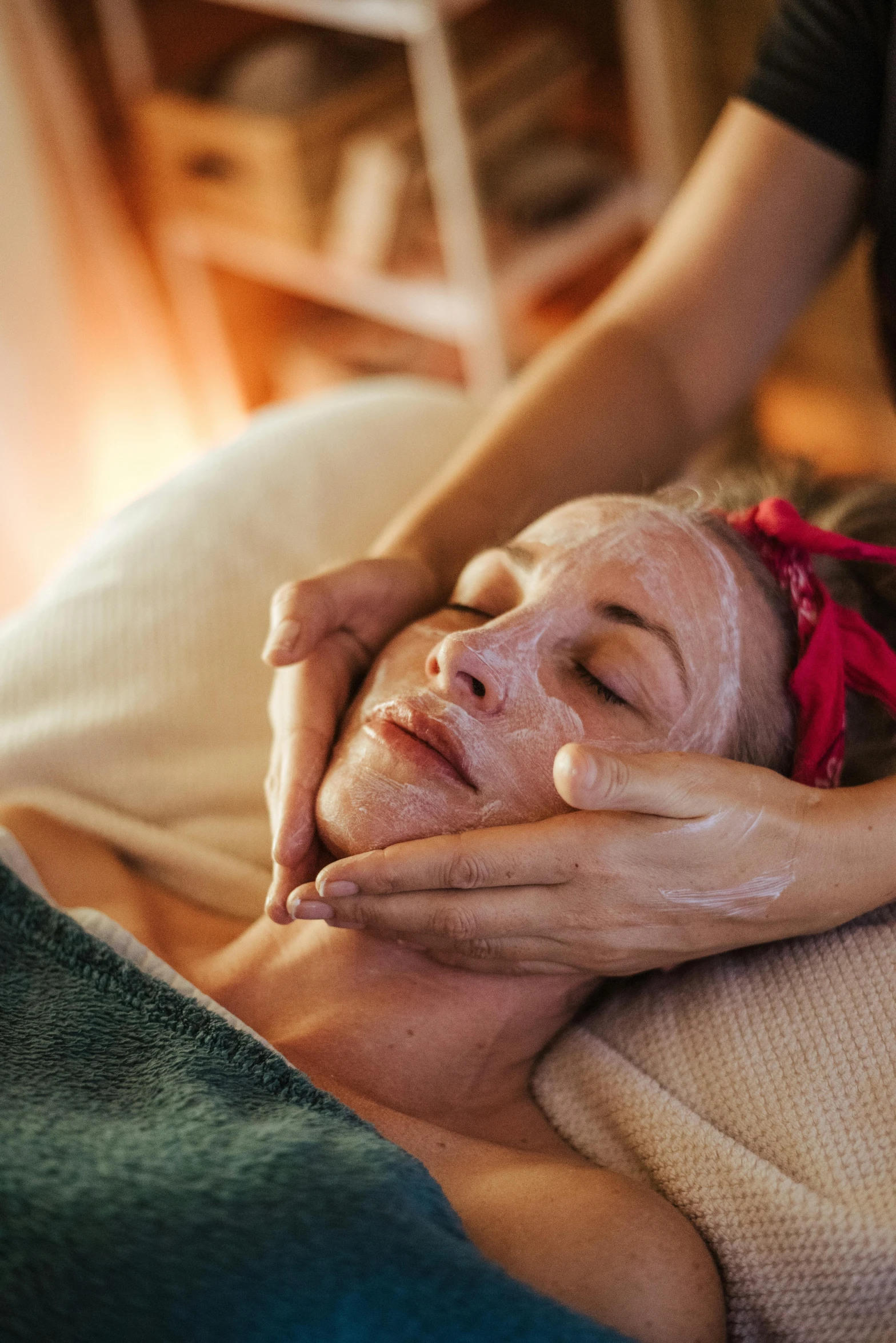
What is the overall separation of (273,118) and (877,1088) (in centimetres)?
185

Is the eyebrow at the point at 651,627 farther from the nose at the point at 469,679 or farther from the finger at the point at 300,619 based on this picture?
the finger at the point at 300,619

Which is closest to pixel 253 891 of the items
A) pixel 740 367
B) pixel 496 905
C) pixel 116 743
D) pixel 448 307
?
pixel 116 743

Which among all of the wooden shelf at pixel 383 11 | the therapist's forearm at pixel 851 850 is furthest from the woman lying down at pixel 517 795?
the wooden shelf at pixel 383 11

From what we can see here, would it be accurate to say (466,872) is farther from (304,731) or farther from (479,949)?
(304,731)

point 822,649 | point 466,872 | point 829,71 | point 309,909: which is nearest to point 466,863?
point 466,872

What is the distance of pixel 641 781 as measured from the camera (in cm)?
72

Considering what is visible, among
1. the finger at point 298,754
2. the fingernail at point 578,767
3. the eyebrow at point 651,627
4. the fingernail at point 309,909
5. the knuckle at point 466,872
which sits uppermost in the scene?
the fingernail at point 578,767

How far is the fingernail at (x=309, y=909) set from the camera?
0.80m

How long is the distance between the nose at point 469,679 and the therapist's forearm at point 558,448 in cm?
28

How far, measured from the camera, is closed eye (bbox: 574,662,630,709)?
0.89 m

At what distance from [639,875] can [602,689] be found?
17cm

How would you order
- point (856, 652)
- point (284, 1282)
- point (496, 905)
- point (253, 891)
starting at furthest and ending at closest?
point (253, 891) < point (856, 652) < point (496, 905) < point (284, 1282)

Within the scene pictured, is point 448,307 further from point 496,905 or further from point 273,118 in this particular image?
point 496,905

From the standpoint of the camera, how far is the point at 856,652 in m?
0.96
